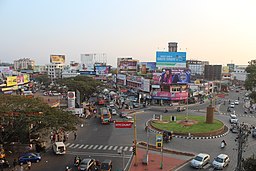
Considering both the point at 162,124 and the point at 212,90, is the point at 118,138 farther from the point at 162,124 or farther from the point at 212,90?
the point at 212,90

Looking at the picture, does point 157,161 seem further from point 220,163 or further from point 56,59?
point 56,59

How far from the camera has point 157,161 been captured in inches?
1071

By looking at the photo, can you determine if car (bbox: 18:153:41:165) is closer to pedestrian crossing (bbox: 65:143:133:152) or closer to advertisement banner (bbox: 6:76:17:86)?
pedestrian crossing (bbox: 65:143:133:152)

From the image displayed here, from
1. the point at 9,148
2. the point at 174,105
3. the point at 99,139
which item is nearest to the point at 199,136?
the point at 99,139

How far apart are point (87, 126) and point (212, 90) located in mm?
62494

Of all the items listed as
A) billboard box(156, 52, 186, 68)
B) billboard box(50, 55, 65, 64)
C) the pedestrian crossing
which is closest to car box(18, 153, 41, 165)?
the pedestrian crossing

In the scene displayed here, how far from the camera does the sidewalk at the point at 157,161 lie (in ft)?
82.7

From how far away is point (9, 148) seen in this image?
101 ft

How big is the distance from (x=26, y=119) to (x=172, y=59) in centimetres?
5364

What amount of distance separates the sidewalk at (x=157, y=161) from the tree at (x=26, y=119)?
896 cm

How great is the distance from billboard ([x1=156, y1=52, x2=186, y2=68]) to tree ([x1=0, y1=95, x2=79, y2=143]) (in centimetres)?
4768

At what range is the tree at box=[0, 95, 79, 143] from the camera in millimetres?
28516

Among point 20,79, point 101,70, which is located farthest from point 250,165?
point 101,70

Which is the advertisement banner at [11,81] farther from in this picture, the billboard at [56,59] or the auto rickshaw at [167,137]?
the billboard at [56,59]
